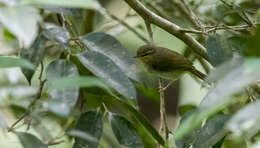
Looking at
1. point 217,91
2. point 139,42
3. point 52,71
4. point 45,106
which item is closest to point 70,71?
point 52,71

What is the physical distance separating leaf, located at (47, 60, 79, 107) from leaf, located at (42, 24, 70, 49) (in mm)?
56

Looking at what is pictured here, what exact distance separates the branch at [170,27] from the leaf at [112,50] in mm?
348

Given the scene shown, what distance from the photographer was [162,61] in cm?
319

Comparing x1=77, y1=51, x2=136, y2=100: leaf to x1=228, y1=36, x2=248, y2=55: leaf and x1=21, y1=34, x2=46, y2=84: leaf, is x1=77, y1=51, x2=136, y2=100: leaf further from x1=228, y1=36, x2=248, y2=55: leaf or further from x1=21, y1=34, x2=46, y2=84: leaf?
x1=228, y1=36, x2=248, y2=55: leaf

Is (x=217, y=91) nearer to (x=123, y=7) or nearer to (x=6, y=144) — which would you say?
(x=6, y=144)

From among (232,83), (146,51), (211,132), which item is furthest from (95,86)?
(146,51)

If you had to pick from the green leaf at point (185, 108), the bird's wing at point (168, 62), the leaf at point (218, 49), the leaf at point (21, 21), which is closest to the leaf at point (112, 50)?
the leaf at point (218, 49)

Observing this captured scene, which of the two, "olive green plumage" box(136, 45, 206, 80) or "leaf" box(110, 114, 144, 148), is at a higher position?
"leaf" box(110, 114, 144, 148)

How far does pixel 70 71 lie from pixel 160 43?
1811 mm

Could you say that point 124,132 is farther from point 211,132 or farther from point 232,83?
point 232,83

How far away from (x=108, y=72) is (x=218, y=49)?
399 millimetres

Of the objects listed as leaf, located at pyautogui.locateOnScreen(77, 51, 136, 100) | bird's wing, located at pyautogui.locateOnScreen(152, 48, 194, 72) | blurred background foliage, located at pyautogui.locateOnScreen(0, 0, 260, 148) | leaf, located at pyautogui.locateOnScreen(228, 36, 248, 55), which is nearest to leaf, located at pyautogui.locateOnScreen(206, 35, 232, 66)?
blurred background foliage, located at pyautogui.locateOnScreen(0, 0, 260, 148)

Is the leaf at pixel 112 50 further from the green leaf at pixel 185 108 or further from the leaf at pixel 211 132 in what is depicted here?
the green leaf at pixel 185 108

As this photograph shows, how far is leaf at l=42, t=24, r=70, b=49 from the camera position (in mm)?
1278
